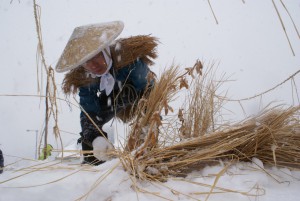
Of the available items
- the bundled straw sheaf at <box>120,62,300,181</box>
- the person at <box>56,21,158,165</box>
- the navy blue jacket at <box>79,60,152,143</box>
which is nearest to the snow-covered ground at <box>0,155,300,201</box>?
the bundled straw sheaf at <box>120,62,300,181</box>

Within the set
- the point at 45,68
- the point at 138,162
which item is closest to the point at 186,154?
the point at 138,162

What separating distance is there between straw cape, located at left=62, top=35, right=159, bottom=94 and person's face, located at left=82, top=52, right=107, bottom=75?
0.10 metres

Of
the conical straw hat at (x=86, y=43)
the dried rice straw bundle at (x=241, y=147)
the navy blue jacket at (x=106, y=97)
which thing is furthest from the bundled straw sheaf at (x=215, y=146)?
Answer: the navy blue jacket at (x=106, y=97)

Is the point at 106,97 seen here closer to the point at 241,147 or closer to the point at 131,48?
the point at 131,48

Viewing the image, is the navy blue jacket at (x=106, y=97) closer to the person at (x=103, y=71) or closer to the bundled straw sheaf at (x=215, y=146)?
the person at (x=103, y=71)

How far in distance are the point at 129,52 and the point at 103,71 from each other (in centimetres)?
22

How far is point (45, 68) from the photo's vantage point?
1221 millimetres

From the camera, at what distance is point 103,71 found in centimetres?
168

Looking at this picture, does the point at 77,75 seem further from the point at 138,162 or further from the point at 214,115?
the point at 138,162

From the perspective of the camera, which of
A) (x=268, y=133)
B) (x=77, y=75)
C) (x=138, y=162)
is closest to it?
(x=138, y=162)

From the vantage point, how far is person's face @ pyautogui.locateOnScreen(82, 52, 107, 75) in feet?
5.25

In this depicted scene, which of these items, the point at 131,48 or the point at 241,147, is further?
the point at 131,48

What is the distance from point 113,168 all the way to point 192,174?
0.25 m

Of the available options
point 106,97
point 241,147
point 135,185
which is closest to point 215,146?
point 241,147
